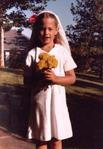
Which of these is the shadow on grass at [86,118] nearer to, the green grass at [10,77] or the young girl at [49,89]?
the green grass at [10,77]

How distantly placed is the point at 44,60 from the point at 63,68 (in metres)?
0.18

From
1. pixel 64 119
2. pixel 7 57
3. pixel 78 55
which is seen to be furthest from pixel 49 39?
pixel 7 57

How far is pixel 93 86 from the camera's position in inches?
159

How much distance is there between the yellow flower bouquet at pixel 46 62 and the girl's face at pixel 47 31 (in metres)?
0.15

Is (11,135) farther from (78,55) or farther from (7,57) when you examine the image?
(78,55)

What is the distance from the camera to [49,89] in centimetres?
256

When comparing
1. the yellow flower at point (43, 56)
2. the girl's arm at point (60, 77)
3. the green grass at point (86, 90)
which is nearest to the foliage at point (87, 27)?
the green grass at point (86, 90)

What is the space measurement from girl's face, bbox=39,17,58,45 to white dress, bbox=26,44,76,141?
67 mm

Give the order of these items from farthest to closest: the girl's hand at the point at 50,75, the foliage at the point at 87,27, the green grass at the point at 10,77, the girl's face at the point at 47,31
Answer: the green grass at the point at 10,77
the foliage at the point at 87,27
the girl's face at the point at 47,31
the girl's hand at the point at 50,75

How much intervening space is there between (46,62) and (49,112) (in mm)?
284

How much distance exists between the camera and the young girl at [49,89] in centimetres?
255

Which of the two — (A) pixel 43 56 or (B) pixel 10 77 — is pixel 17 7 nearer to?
(B) pixel 10 77

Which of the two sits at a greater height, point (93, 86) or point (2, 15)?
point (2, 15)

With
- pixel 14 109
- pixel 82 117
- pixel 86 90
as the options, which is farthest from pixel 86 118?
pixel 14 109
